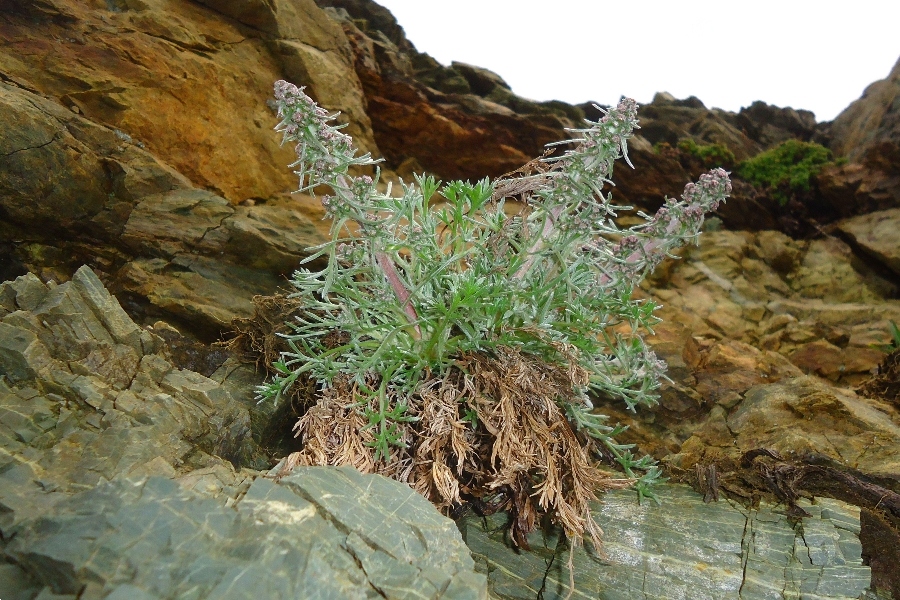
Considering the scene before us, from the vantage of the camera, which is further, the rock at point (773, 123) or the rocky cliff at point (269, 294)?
the rock at point (773, 123)

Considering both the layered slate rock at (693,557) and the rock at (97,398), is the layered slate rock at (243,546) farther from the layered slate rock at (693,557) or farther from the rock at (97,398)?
the layered slate rock at (693,557)

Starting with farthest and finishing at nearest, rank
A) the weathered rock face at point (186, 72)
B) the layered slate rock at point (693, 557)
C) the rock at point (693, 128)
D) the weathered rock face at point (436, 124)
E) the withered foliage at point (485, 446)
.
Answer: the rock at point (693, 128) → the weathered rock face at point (436, 124) → the weathered rock face at point (186, 72) → the withered foliage at point (485, 446) → the layered slate rock at point (693, 557)

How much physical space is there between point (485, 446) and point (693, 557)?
1168 millimetres

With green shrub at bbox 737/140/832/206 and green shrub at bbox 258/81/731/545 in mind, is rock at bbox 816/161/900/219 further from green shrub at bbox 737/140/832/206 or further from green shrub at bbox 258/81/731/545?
green shrub at bbox 258/81/731/545

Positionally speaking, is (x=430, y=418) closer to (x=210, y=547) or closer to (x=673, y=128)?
(x=210, y=547)

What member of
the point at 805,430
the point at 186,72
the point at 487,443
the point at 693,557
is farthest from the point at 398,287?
the point at 186,72

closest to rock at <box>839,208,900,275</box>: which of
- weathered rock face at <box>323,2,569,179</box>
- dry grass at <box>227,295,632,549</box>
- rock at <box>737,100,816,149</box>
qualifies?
rock at <box>737,100,816,149</box>

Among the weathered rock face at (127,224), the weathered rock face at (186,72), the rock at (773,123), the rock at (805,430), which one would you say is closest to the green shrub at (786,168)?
the rock at (773,123)

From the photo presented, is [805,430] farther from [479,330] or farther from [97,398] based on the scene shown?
[97,398]

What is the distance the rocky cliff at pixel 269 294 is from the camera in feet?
7.12

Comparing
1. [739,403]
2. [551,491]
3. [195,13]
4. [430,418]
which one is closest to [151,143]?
[195,13]

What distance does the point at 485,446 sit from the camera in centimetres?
314

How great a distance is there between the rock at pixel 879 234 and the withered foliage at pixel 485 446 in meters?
5.97

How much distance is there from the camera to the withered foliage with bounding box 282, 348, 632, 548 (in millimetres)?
2943
